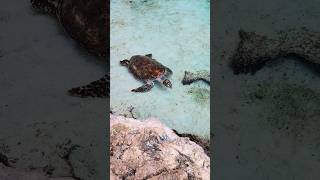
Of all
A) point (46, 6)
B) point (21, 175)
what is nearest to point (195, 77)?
point (46, 6)

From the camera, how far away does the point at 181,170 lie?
2.38 m

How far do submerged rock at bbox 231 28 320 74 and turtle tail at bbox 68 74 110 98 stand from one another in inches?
27.8

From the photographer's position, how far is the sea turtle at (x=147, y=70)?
8.05 ft

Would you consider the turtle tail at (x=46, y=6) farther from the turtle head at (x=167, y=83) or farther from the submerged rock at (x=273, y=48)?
the submerged rock at (x=273, y=48)

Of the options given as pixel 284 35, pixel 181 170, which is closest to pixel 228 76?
pixel 284 35

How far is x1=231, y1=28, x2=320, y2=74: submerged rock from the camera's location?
8.35 ft

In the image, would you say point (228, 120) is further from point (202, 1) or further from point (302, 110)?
point (202, 1)

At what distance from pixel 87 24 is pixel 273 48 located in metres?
1.04

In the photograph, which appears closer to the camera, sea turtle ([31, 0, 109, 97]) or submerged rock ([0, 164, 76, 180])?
submerged rock ([0, 164, 76, 180])

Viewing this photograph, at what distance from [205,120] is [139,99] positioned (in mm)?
369

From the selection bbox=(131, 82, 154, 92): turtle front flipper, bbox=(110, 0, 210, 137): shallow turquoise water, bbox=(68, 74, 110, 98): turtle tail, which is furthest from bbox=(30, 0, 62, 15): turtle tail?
bbox=(131, 82, 154, 92): turtle front flipper

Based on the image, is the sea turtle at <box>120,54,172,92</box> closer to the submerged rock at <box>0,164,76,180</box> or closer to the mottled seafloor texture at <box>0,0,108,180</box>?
the mottled seafloor texture at <box>0,0,108,180</box>

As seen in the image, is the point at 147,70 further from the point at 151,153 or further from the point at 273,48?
the point at 273,48

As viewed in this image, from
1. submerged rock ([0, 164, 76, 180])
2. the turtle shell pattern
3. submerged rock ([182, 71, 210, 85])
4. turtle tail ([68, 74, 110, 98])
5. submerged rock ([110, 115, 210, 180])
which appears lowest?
submerged rock ([0, 164, 76, 180])
